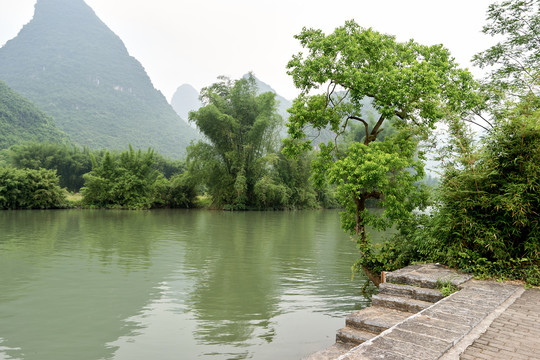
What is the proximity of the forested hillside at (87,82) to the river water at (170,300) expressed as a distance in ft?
247

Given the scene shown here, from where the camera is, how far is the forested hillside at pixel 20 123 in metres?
56.2

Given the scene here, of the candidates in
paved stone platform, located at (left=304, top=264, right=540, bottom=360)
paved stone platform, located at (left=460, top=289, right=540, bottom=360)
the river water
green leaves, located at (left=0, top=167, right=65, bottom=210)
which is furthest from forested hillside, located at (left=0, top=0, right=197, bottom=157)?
paved stone platform, located at (left=460, top=289, right=540, bottom=360)

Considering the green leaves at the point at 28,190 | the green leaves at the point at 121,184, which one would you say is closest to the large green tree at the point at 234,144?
the green leaves at the point at 121,184

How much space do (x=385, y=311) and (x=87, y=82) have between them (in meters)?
141

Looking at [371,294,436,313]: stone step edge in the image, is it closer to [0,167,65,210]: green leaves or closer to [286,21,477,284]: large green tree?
[286,21,477,284]: large green tree

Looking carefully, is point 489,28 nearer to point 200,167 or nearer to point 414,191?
point 414,191

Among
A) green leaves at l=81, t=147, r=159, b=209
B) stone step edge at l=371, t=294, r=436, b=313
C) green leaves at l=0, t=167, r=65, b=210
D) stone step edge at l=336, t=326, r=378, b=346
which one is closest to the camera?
stone step edge at l=336, t=326, r=378, b=346

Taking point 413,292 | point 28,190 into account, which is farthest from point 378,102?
point 28,190

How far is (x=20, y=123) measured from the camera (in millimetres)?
60375

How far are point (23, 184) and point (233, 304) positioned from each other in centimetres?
3308

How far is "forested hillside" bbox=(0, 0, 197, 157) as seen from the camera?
9362 centimetres

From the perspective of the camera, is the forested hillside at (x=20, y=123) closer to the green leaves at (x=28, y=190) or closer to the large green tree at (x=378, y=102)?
the green leaves at (x=28, y=190)

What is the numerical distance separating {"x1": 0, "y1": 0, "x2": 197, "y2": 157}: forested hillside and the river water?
247 feet

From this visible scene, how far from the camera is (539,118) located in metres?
4.84
